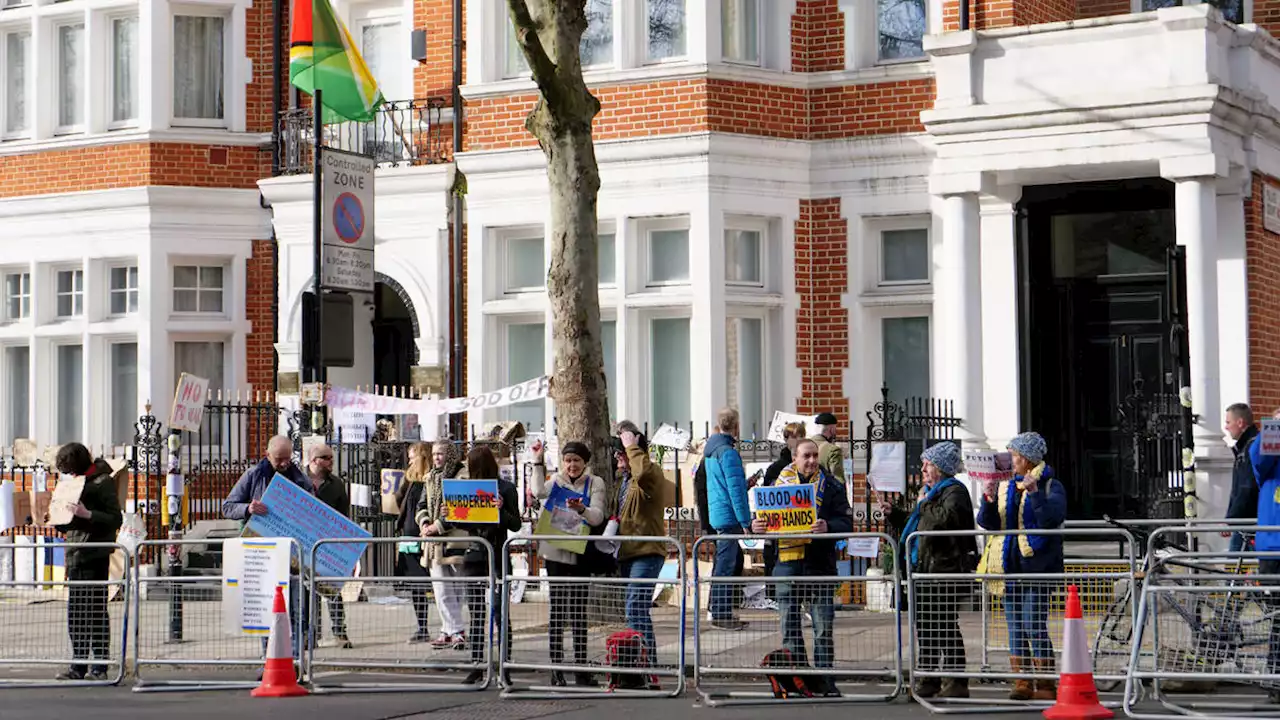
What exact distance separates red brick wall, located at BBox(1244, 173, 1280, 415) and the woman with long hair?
25.9 feet

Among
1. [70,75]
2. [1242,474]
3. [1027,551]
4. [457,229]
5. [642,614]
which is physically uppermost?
[70,75]

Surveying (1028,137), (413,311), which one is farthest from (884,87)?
(413,311)

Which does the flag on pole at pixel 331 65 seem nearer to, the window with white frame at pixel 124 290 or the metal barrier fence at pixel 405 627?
the window with white frame at pixel 124 290

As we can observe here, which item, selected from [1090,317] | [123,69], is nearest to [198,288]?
[123,69]

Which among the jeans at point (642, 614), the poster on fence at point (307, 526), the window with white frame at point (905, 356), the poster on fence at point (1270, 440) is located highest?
the window with white frame at point (905, 356)

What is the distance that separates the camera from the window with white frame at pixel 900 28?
69.6 feet

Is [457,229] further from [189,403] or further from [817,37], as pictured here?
[817,37]

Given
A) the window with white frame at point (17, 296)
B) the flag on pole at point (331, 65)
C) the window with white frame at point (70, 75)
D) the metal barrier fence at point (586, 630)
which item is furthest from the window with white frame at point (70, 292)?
the metal barrier fence at point (586, 630)

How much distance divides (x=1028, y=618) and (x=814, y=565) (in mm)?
1385

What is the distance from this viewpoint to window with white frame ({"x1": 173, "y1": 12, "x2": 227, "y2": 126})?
2395cm

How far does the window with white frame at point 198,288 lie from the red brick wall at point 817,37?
7405 millimetres

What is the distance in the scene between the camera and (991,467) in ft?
43.0

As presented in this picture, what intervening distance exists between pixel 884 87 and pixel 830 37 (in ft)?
2.59

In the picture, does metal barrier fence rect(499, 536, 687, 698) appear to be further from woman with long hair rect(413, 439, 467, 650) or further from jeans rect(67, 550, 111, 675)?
jeans rect(67, 550, 111, 675)
